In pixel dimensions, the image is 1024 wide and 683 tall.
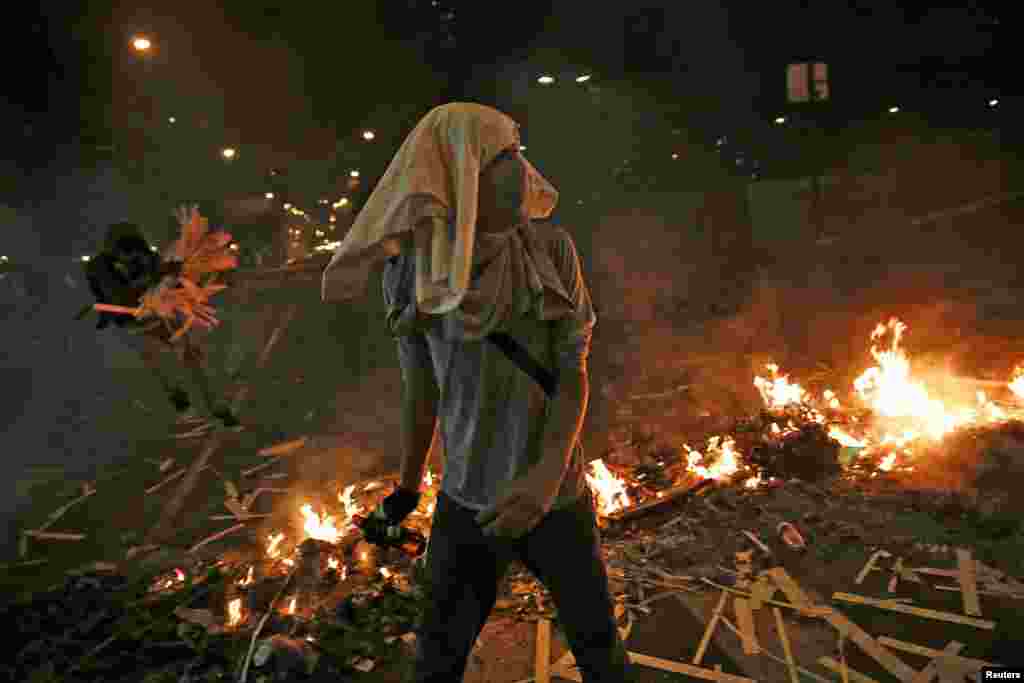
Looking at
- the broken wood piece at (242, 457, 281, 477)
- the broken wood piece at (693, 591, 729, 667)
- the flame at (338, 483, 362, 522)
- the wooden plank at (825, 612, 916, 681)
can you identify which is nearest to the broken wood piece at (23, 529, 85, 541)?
the broken wood piece at (242, 457, 281, 477)

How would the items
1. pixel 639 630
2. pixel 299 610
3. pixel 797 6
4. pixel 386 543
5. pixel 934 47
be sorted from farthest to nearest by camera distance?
1. pixel 934 47
2. pixel 797 6
3. pixel 299 610
4. pixel 639 630
5. pixel 386 543

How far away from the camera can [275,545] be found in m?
5.66

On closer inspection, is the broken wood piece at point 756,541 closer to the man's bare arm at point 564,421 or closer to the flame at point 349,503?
the man's bare arm at point 564,421

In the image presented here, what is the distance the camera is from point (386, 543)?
256 cm

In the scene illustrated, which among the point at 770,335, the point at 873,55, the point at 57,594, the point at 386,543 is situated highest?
the point at 873,55

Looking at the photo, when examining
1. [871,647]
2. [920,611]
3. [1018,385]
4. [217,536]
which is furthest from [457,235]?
[1018,385]

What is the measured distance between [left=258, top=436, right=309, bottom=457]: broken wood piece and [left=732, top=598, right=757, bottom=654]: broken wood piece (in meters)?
6.18

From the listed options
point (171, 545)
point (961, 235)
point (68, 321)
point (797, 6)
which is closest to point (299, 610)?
point (171, 545)

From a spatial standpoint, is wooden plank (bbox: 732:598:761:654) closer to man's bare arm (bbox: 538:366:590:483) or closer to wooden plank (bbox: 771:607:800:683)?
wooden plank (bbox: 771:607:800:683)

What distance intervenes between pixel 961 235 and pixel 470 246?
16229 mm

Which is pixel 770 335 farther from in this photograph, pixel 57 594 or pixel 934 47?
pixel 934 47

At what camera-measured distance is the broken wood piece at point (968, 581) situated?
3.50 m

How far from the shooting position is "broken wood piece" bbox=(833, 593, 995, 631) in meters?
3.38

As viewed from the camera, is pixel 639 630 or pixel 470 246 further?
pixel 639 630
